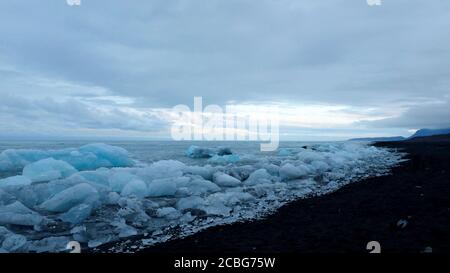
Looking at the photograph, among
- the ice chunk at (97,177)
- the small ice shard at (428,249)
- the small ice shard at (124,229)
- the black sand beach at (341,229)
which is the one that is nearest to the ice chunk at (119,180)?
the ice chunk at (97,177)

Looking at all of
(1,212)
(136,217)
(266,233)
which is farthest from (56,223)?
(266,233)

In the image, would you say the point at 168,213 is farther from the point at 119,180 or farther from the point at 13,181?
the point at 13,181

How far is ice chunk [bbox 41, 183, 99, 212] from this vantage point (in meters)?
7.50

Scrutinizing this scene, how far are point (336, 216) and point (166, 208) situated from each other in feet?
12.8

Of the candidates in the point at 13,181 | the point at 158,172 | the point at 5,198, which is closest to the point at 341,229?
the point at 158,172

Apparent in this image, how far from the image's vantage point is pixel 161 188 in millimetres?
9508

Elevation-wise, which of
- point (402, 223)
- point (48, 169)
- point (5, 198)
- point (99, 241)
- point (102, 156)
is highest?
point (102, 156)

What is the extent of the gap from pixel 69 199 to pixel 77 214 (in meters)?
0.80

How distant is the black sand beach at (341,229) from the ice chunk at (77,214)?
250cm

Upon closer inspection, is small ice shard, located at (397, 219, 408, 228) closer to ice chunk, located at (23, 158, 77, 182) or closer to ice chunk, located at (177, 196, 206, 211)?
ice chunk, located at (177, 196, 206, 211)

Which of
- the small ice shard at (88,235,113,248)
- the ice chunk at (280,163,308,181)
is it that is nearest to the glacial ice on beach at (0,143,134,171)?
the ice chunk at (280,163,308,181)

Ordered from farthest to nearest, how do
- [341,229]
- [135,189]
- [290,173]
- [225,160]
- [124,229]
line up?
[225,160] < [290,173] < [135,189] < [124,229] < [341,229]

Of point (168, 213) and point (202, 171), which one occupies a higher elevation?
point (202, 171)
